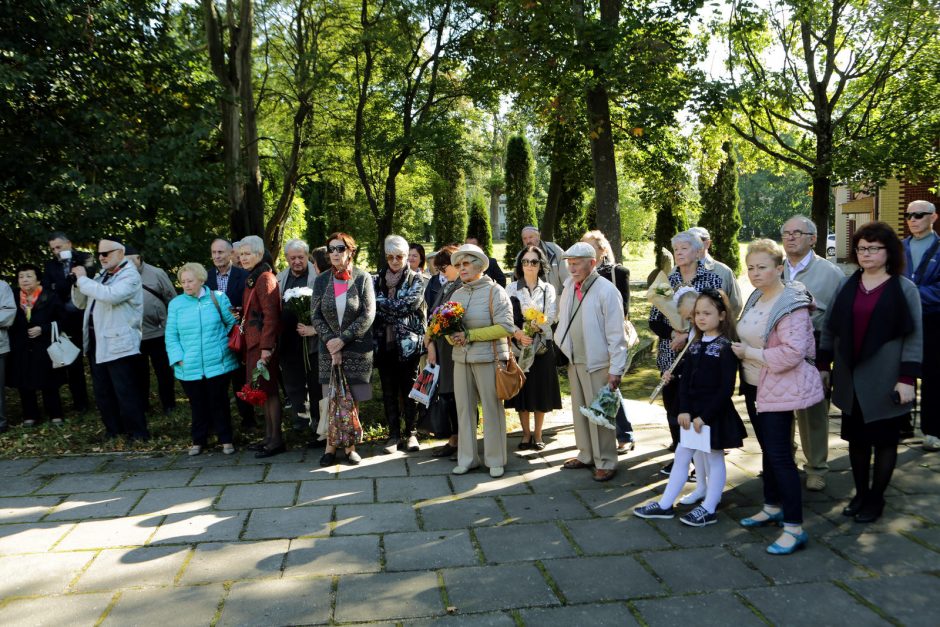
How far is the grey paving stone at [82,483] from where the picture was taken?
5566 millimetres

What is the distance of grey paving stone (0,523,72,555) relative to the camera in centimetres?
444

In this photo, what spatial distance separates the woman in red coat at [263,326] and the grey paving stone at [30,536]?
1.92 m

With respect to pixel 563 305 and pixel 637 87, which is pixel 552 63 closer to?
pixel 637 87

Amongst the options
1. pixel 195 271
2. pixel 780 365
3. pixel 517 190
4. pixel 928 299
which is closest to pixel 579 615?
pixel 780 365

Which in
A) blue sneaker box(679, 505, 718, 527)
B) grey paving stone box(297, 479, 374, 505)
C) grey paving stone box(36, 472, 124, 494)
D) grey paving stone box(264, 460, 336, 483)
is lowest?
blue sneaker box(679, 505, 718, 527)

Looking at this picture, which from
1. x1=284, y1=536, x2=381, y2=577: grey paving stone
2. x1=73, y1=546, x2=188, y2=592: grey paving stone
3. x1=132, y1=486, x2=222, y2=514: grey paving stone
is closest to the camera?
x1=73, y1=546, x2=188, y2=592: grey paving stone

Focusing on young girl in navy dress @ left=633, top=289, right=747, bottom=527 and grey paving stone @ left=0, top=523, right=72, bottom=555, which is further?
young girl in navy dress @ left=633, top=289, right=747, bottom=527

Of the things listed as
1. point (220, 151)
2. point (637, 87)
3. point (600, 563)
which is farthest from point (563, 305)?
point (220, 151)

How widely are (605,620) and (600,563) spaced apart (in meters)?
0.64

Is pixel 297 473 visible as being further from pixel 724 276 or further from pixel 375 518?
pixel 724 276

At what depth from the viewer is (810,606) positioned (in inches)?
140

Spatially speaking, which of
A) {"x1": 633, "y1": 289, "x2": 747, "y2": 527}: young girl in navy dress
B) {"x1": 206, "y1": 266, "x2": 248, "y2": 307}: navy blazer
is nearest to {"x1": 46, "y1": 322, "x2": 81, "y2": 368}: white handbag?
{"x1": 206, "y1": 266, "x2": 248, "y2": 307}: navy blazer

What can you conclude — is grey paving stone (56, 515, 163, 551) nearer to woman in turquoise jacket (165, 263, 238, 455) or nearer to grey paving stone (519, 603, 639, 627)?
woman in turquoise jacket (165, 263, 238, 455)

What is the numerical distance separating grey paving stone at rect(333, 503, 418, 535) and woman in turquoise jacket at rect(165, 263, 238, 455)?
2.15m
